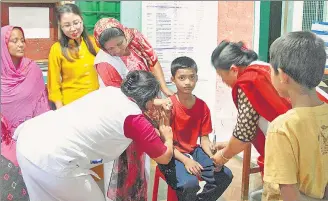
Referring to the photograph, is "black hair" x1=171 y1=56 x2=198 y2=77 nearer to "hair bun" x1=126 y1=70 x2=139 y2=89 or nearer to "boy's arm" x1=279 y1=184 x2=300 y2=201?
"hair bun" x1=126 y1=70 x2=139 y2=89

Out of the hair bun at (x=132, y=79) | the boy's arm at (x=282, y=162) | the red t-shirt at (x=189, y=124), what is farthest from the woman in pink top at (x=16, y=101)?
the boy's arm at (x=282, y=162)

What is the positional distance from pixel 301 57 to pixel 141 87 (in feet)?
1.79

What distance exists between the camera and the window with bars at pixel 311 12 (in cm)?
178

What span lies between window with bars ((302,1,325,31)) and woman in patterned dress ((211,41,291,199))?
278 millimetres

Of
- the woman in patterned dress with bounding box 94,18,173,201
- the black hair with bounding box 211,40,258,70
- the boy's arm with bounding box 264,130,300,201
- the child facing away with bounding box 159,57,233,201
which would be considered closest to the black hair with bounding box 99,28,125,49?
the woman in patterned dress with bounding box 94,18,173,201

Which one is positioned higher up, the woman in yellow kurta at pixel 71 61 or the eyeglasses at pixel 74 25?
the eyeglasses at pixel 74 25

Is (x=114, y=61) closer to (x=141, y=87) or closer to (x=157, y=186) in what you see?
(x=141, y=87)

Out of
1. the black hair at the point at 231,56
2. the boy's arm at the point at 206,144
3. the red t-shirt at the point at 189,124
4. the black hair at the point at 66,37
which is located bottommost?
the boy's arm at the point at 206,144

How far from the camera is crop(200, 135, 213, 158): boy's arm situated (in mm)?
1734

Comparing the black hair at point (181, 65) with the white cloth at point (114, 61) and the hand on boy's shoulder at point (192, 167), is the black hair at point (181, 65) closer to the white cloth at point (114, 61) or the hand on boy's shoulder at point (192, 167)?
the white cloth at point (114, 61)

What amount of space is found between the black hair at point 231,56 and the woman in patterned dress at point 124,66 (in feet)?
0.69

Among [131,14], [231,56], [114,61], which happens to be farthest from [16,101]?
[231,56]

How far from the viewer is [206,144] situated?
1.74 meters

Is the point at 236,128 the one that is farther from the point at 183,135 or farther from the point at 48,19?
the point at 48,19
